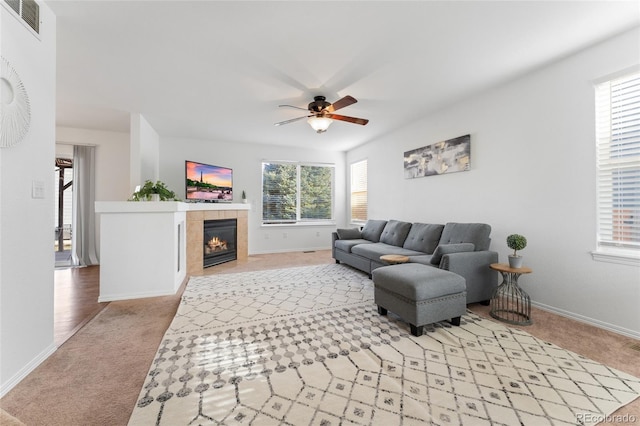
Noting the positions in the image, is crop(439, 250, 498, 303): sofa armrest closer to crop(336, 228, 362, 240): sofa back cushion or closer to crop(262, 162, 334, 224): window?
crop(336, 228, 362, 240): sofa back cushion

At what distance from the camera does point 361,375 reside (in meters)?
1.73

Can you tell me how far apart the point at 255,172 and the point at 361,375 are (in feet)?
Answer: 17.5

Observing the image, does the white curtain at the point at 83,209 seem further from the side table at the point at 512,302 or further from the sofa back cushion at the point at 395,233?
the side table at the point at 512,302

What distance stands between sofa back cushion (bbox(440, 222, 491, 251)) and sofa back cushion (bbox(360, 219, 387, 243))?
4.64 feet

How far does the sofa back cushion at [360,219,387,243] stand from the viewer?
5.04m

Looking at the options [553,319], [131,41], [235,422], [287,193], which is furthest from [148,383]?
[287,193]

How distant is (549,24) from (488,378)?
9.21 feet

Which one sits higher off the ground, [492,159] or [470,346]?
[492,159]

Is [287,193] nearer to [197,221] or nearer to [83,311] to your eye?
[197,221]

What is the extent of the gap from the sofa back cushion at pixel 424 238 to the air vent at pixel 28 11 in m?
4.43

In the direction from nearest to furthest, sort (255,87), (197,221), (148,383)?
(148,383) < (255,87) < (197,221)

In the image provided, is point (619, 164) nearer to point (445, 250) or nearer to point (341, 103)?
point (445, 250)

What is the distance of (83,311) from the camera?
2.90m

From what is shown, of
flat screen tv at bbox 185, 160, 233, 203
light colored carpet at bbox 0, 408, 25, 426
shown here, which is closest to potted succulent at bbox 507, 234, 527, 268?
light colored carpet at bbox 0, 408, 25, 426
